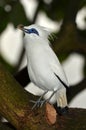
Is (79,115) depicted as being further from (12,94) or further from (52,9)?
(52,9)

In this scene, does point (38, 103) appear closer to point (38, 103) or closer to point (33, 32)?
point (38, 103)

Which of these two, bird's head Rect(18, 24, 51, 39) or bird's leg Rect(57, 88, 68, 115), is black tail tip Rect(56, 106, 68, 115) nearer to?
bird's leg Rect(57, 88, 68, 115)

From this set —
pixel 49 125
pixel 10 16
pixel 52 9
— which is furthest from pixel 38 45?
pixel 52 9

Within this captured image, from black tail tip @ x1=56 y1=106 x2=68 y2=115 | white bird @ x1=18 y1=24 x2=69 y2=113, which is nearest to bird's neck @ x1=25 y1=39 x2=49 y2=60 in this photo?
white bird @ x1=18 y1=24 x2=69 y2=113

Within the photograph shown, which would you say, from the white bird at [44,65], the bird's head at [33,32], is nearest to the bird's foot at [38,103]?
the white bird at [44,65]

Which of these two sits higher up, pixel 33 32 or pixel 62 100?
pixel 33 32

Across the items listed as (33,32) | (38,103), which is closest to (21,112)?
(38,103)
